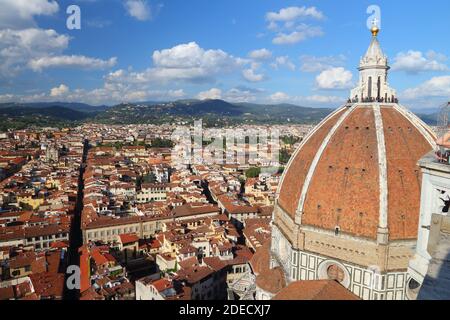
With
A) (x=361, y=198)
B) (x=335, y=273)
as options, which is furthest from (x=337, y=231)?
(x=335, y=273)

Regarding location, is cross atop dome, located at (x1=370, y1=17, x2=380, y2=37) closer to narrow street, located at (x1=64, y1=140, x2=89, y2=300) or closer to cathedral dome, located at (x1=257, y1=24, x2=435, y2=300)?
cathedral dome, located at (x1=257, y1=24, x2=435, y2=300)

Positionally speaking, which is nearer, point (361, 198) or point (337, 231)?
point (361, 198)

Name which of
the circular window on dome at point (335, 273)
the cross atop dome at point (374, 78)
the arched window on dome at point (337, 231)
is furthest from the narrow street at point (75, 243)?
the cross atop dome at point (374, 78)

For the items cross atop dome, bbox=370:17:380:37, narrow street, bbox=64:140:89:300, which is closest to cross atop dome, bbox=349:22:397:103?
cross atop dome, bbox=370:17:380:37

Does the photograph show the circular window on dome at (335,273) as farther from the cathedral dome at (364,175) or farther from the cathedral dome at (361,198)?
the cathedral dome at (364,175)

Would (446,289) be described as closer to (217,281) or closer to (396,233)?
(396,233)

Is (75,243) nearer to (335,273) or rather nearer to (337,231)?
(335,273)
